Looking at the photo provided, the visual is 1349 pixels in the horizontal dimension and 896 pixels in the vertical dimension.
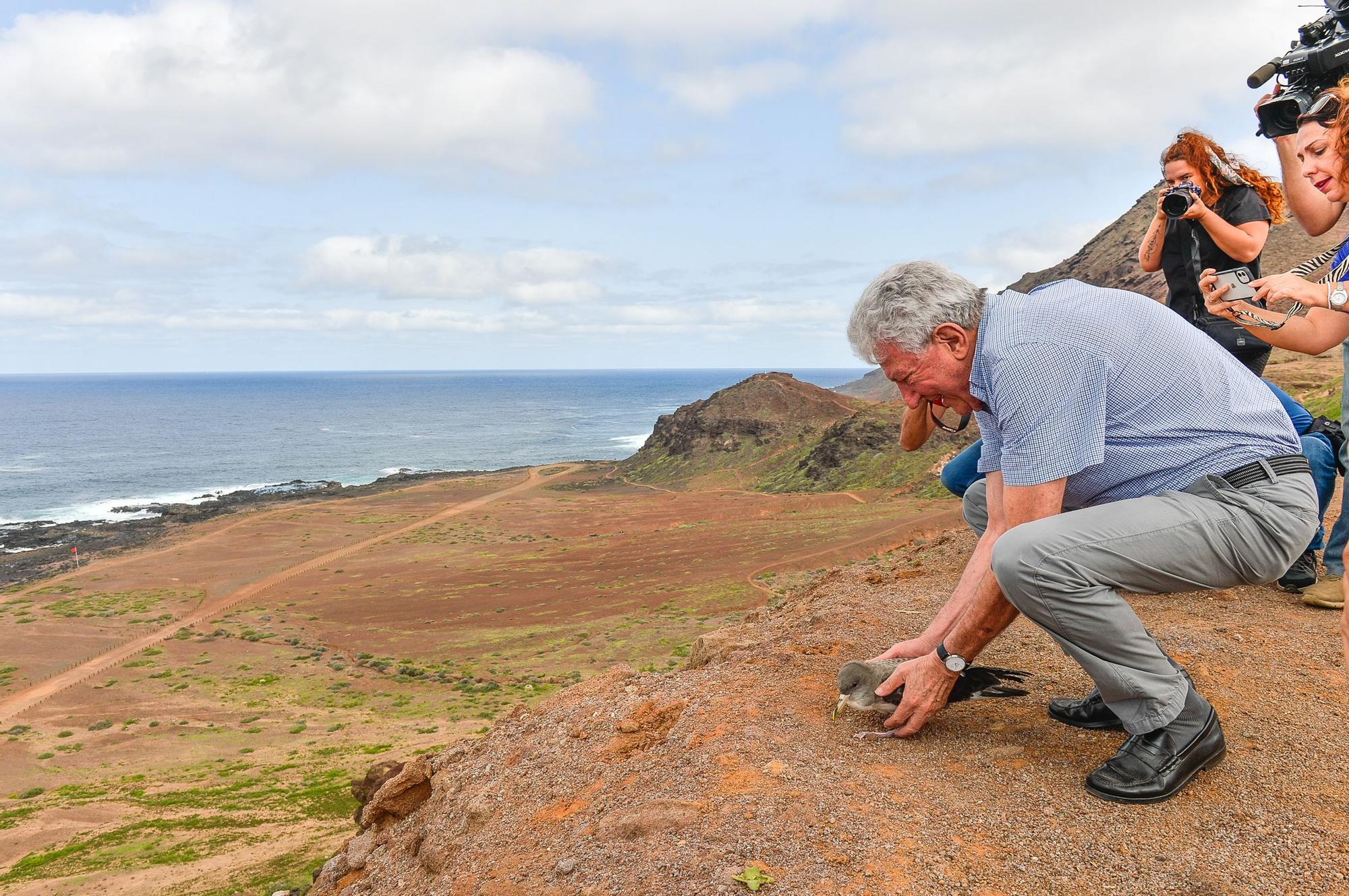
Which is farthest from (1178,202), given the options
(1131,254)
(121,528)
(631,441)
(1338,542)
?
(631,441)

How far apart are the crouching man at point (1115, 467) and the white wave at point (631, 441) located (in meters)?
94.2

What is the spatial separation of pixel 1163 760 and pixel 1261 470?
3.87ft

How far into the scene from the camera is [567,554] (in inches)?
1347

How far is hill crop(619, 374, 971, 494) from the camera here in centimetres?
4506

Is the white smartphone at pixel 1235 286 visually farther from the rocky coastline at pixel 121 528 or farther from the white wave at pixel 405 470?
the white wave at pixel 405 470

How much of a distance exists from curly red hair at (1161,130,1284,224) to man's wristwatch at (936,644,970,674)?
3855 millimetres

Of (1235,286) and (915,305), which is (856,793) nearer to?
(915,305)

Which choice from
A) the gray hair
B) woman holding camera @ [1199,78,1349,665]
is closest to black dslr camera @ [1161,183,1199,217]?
woman holding camera @ [1199,78,1349,665]

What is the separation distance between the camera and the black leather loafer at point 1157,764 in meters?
3.13

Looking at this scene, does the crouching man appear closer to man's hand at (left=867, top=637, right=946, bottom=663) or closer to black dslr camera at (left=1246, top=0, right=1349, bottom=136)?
man's hand at (left=867, top=637, right=946, bottom=663)

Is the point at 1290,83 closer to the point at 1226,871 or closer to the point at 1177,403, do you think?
the point at 1177,403

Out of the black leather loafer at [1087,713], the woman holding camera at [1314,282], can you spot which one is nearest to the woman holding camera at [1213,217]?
the woman holding camera at [1314,282]

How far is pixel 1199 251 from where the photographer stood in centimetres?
544

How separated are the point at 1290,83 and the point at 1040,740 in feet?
11.9
